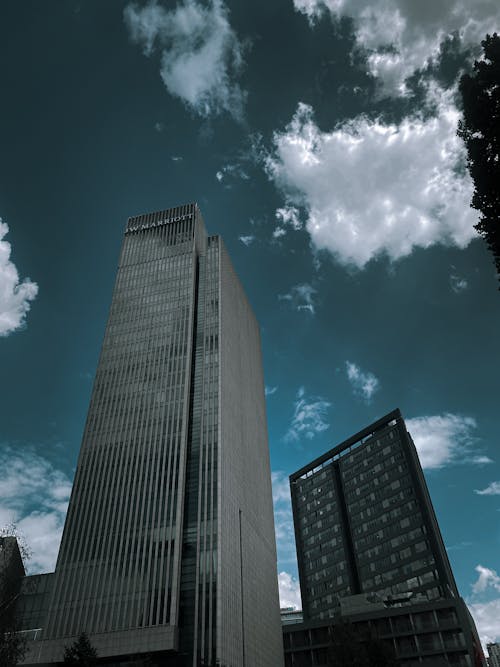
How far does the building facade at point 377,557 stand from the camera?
95.4 meters

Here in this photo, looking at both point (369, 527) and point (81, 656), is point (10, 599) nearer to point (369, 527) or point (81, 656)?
point (81, 656)

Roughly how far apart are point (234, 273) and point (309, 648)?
85.2 m

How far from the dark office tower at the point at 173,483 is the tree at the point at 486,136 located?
6290cm

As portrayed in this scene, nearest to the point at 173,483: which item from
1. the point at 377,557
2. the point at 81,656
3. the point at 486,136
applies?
the point at 81,656

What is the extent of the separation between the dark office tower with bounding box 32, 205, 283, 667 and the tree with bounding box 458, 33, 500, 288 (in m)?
62.9

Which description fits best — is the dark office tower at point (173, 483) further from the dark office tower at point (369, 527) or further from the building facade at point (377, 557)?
the dark office tower at point (369, 527)

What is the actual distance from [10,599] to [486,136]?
158ft

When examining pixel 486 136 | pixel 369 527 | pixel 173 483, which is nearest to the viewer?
pixel 486 136

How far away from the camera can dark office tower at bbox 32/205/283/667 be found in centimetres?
7069

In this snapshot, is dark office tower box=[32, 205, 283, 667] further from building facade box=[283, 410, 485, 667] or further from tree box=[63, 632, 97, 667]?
building facade box=[283, 410, 485, 667]

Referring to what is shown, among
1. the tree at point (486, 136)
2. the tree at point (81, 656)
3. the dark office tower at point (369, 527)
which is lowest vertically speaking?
the tree at point (81, 656)

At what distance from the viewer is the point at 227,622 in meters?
70.6

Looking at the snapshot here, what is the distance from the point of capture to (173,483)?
82.6 meters

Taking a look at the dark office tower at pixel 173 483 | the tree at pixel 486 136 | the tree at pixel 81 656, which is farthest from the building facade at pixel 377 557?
the tree at pixel 486 136
